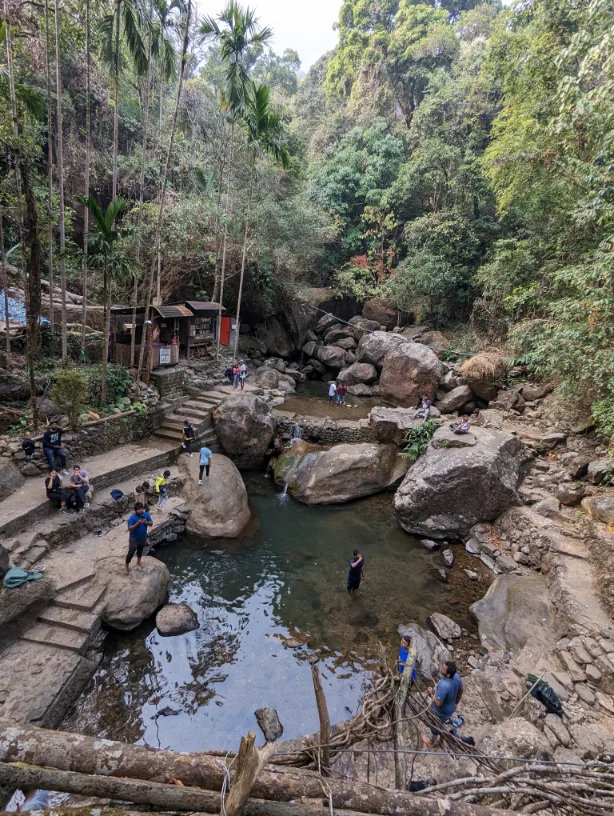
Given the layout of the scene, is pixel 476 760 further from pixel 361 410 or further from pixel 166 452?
pixel 361 410

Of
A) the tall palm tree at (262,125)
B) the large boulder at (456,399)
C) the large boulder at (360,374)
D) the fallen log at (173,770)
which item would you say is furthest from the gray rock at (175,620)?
the tall palm tree at (262,125)

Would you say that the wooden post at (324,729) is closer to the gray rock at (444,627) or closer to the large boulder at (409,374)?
the gray rock at (444,627)

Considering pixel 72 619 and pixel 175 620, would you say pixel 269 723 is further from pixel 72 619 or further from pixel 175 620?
pixel 72 619

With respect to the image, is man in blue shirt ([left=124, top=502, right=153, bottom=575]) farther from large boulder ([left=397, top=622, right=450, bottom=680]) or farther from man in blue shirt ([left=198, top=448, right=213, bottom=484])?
large boulder ([left=397, top=622, right=450, bottom=680])

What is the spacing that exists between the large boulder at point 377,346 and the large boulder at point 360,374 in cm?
46

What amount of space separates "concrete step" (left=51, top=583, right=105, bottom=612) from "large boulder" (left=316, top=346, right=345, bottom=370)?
18407 mm

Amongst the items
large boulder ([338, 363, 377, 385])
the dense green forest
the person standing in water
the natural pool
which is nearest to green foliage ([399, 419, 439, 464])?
the natural pool

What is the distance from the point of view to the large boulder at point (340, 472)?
43.5ft

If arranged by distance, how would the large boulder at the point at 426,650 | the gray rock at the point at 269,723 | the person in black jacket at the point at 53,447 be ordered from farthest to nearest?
the person in black jacket at the point at 53,447
the large boulder at the point at 426,650
the gray rock at the point at 269,723

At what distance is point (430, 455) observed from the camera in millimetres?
12555

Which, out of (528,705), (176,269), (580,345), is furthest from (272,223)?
(528,705)

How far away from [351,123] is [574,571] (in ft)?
109

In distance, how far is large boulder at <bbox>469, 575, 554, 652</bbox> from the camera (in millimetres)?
7934

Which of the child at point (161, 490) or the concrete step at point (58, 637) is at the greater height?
the child at point (161, 490)
